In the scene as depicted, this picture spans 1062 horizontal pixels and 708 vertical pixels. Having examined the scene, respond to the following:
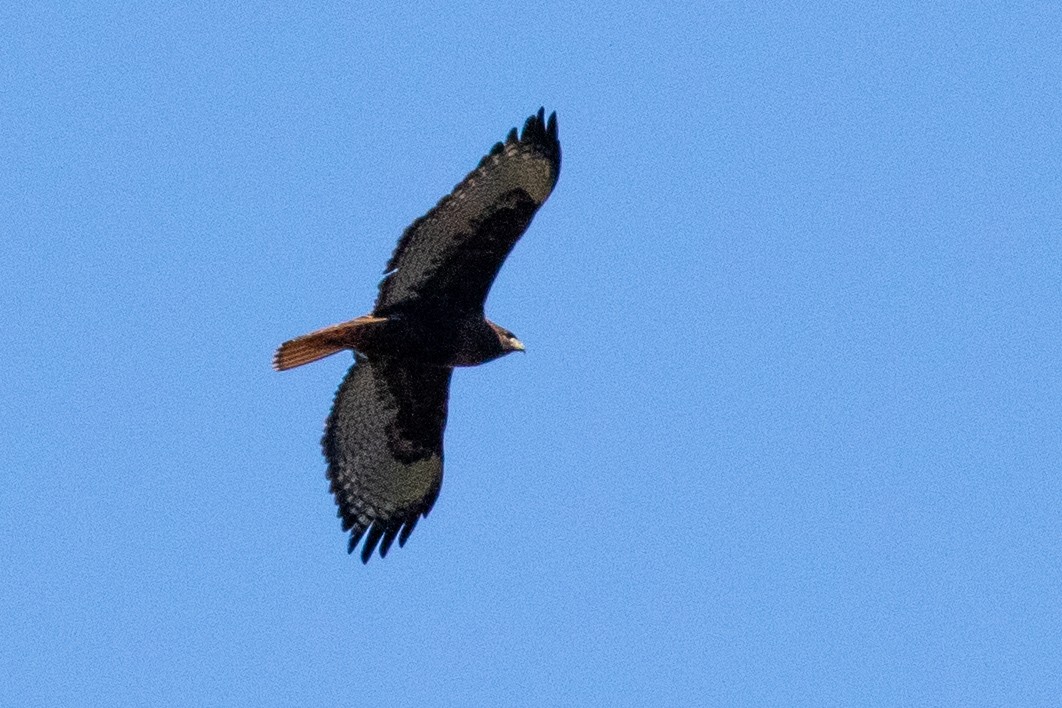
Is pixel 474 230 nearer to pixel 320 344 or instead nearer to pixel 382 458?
pixel 320 344

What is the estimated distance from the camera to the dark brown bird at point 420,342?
13.7 meters

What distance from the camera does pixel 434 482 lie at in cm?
1494

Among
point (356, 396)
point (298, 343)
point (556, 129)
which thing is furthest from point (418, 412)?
point (556, 129)

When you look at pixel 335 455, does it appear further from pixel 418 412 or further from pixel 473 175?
pixel 473 175

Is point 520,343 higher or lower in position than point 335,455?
higher

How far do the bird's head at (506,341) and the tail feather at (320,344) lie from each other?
0.77 m


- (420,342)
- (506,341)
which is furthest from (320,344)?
(506,341)

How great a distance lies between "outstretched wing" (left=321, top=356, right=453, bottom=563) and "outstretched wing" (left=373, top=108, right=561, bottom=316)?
0.97m

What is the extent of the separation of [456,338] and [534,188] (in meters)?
1.17

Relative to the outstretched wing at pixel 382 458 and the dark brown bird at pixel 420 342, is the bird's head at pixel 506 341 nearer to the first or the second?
the dark brown bird at pixel 420 342

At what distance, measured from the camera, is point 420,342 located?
14.0 metres

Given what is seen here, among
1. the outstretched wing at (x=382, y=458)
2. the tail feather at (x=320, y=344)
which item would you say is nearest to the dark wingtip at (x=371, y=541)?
the outstretched wing at (x=382, y=458)

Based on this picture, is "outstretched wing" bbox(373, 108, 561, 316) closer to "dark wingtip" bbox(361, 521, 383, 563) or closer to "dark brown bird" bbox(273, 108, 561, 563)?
"dark brown bird" bbox(273, 108, 561, 563)

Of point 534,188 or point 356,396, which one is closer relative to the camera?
point 534,188
